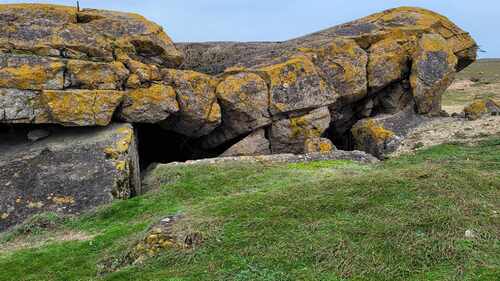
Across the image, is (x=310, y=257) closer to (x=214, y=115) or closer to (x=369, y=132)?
(x=214, y=115)

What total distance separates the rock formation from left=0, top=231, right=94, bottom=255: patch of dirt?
7.87ft

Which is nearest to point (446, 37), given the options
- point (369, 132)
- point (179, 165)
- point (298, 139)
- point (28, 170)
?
point (369, 132)

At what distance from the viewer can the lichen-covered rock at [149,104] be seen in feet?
78.5

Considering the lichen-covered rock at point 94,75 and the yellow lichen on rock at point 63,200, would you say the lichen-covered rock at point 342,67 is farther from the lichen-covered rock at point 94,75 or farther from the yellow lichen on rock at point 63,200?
the yellow lichen on rock at point 63,200

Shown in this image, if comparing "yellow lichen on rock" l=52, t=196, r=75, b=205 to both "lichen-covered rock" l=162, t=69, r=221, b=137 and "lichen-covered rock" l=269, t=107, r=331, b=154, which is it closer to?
"lichen-covered rock" l=162, t=69, r=221, b=137

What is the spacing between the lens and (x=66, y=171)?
19.8 m

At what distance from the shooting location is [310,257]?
36.4 feet

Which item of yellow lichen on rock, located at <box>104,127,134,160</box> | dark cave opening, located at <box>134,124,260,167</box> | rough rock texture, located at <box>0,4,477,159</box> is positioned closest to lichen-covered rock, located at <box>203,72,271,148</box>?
rough rock texture, located at <box>0,4,477,159</box>

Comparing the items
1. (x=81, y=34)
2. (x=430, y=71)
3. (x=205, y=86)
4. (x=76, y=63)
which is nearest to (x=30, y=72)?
(x=76, y=63)

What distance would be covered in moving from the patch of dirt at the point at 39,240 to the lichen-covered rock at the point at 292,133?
1435cm

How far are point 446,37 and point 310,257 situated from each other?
92.3ft

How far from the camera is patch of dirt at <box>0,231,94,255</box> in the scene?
15.0 m

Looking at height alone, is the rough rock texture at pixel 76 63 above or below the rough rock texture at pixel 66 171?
above

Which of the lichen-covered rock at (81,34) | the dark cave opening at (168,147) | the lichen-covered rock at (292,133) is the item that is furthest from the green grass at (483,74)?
the lichen-covered rock at (81,34)
